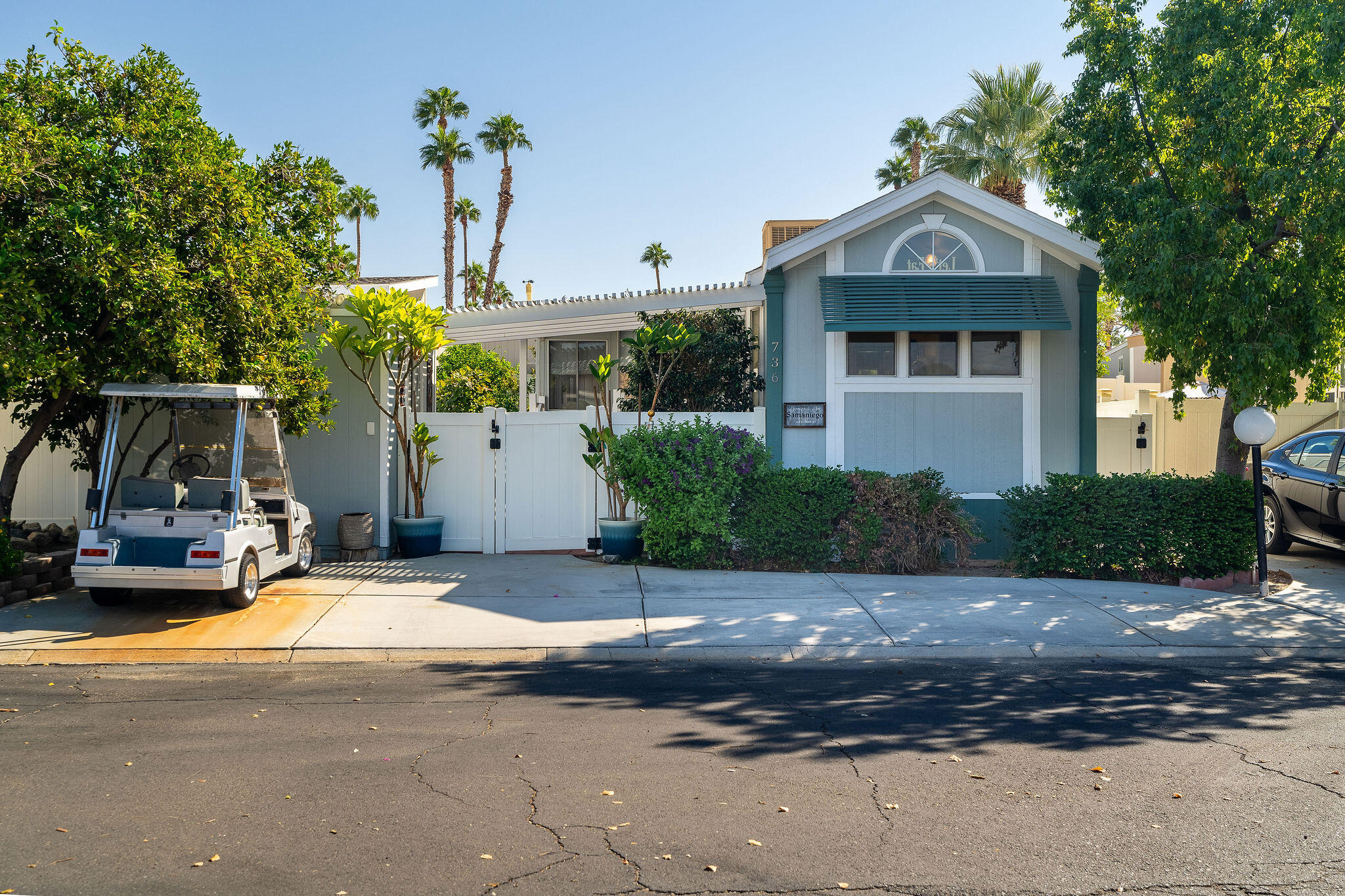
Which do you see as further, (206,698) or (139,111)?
(139,111)

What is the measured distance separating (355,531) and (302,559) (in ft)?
3.86

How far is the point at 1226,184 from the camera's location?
10906mm

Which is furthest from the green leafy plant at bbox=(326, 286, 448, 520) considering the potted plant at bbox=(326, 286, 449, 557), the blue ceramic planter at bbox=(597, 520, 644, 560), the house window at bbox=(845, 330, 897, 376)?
the house window at bbox=(845, 330, 897, 376)

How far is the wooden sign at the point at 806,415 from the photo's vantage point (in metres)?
12.6

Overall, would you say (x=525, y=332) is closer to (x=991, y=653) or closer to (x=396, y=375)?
(x=396, y=375)

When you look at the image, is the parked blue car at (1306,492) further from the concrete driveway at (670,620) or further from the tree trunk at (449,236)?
the tree trunk at (449,236)

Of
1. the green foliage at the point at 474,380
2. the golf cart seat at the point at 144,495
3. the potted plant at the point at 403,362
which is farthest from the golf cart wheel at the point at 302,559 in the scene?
the green foliage at the point at 474,380

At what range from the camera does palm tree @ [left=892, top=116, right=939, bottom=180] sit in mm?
→ 28141

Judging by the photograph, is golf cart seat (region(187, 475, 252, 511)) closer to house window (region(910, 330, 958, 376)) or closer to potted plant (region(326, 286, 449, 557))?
potted plant (region(326, 286, 449, 557))

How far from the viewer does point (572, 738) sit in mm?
5613

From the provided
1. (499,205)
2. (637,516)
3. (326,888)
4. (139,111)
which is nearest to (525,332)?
(637,516)

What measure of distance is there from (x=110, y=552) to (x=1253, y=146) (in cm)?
1195

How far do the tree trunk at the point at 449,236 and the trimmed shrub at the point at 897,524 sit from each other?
25.0 m

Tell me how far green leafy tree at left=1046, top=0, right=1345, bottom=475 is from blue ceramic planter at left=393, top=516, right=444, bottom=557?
28.3 ft
